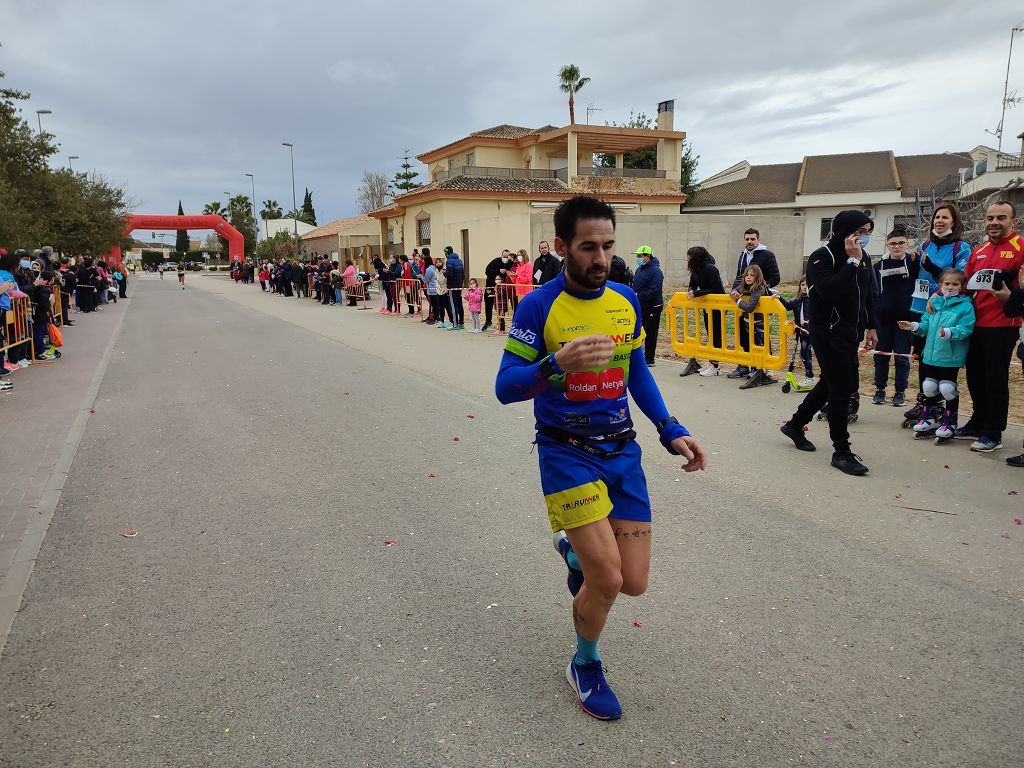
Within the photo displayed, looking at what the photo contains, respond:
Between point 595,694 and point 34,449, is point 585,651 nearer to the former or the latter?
point 595,694

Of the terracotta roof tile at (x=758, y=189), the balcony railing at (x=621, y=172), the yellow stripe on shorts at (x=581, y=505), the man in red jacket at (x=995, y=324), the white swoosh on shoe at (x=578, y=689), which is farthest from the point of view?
the terracotta roof tile at (x=758, y=189)

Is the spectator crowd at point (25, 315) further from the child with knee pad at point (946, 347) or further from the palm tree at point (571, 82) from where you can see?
the palm tree at point (571, 82)

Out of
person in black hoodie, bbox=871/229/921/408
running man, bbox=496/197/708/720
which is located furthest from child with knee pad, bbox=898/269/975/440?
running man, bbox=496/197/708/720

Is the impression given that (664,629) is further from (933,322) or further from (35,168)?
(35,168)

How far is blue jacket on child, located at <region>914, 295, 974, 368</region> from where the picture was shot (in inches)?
239

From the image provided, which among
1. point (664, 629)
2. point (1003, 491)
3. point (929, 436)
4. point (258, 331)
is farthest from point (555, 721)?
point (258, 331)

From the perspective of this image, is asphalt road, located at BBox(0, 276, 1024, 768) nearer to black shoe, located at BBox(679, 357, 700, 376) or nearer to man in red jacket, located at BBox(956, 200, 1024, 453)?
man in red jacket, located at BBox(956, 200, 1024, 453)

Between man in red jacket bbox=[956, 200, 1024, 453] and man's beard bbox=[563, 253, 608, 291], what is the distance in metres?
4.88

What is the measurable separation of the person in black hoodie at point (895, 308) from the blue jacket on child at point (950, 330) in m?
1.45

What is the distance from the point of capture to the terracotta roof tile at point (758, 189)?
173 feet

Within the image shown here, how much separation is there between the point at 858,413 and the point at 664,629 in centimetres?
523

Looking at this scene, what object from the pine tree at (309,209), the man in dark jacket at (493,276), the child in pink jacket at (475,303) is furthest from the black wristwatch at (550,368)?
the pine tree at (309,209)

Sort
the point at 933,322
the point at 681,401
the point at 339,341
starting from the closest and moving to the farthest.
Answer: the point at 933,322 < the point at 681,401 < the point at 339,341

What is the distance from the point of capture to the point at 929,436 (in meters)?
6.60
